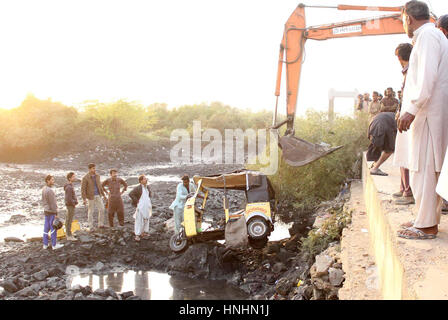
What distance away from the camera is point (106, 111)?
33031 mm

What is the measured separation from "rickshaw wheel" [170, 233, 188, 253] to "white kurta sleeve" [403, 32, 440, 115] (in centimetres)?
626

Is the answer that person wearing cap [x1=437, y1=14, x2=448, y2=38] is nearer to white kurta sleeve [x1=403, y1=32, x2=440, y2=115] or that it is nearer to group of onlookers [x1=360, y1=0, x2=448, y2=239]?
group of onlookers [x1=360, y1=0, x2=448, y2=239]

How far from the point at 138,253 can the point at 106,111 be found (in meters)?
25.4

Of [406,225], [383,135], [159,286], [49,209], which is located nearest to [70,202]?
[49,209]

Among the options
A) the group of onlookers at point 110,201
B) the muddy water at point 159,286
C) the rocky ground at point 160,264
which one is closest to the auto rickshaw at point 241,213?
the rocky ground at point 160,264

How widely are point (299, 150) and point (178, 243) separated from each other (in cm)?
380

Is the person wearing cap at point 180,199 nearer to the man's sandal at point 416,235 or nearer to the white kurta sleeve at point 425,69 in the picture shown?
the man's sandal at point 416,235

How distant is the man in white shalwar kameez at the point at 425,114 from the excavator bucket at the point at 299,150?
6.61m

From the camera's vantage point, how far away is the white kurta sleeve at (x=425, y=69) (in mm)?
3568

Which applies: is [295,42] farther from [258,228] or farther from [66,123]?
[66,123]

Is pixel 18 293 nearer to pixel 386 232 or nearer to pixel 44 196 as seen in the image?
pixel 44 196

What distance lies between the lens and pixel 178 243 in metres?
9.09

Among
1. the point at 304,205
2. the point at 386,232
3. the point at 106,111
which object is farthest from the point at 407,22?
the point at 106,111

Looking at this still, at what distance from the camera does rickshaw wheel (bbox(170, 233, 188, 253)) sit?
29.5 feet
